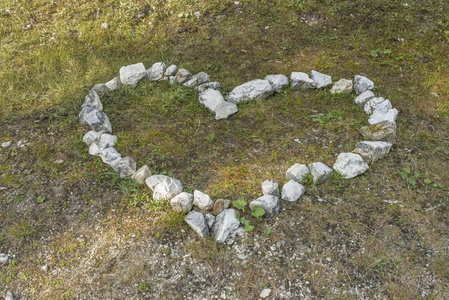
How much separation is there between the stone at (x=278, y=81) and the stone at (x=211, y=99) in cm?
72

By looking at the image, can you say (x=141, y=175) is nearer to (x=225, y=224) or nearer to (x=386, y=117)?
(x=225, y=224)

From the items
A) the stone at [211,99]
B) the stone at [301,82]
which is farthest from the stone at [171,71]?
the stone at [301,82]

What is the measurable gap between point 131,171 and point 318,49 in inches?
136

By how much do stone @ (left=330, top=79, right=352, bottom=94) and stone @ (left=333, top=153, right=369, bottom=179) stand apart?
50.6 inches

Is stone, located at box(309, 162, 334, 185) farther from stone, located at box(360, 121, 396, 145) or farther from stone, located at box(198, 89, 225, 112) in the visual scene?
stone, located at box(198, 89, 225, 112)

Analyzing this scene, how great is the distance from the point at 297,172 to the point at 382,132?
1.16 meters

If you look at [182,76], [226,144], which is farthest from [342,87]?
[182,76]

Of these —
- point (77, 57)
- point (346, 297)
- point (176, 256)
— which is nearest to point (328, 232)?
point (346, 297)

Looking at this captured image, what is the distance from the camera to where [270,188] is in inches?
125

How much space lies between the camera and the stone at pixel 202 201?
3.06m

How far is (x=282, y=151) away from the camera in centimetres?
373

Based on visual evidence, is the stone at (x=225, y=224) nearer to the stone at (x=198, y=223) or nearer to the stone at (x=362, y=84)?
the stone at (x=198, y=223)

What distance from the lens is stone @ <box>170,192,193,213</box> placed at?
3.04 m

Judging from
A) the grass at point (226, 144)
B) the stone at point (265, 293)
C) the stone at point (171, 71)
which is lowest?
the stone at point (265, 293)
